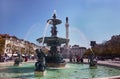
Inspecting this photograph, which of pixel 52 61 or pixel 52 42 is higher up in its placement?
pixel 52 42

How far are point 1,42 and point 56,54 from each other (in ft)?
108

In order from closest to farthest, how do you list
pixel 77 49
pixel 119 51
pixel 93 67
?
1. pixel 93 67
2. pixel 119 51
3. pixel 77 49

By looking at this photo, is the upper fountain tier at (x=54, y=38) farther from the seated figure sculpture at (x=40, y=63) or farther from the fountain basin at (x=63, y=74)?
the seated figure sculpture at (x=40, y=63)

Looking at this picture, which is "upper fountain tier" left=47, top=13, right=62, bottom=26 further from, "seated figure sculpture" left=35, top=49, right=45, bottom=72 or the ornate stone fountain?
"seated figure sculpture" left=35, top=49, right=45, bottom=72

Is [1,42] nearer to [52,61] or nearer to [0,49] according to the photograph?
[0,49]

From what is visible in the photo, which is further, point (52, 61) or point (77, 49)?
point (77, 49)

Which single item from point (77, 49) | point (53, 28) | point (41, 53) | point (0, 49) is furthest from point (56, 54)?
point (77, 49)

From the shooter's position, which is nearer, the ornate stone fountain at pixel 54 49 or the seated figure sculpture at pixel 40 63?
the seated figure sculpture at pixel 40 63

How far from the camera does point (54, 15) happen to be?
26.0 metres

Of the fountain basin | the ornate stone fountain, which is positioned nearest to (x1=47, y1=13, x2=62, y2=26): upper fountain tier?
Result: the ornate stone fountain

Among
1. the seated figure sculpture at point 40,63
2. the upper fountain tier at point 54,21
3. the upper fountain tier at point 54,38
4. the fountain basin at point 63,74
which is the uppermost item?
the upper fountain tier at point 54,21

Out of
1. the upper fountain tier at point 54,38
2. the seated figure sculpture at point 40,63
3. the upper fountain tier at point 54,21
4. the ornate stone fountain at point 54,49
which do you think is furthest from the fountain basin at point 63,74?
the upper fountain tier at point 54,21

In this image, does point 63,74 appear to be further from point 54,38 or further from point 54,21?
point 54,21

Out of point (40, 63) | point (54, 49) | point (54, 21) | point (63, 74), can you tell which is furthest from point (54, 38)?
point (63, 74)
